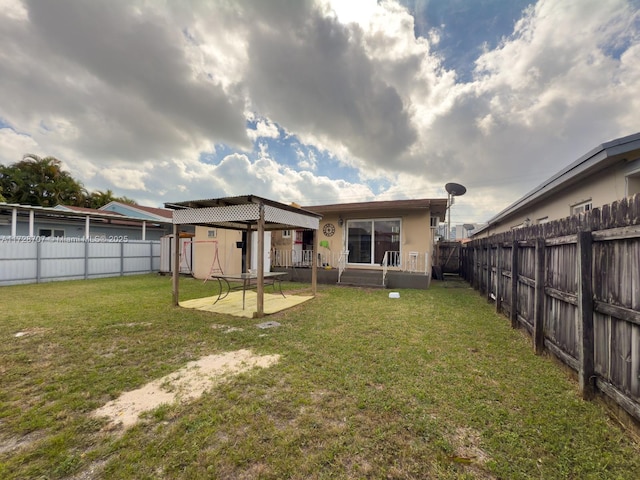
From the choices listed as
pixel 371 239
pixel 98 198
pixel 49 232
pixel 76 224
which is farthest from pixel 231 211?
pixel 98 198

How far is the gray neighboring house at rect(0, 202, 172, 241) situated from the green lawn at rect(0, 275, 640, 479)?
10.9 m

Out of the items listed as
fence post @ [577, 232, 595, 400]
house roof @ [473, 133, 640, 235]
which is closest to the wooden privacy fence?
fence post @ [577, 232, 595, 400]

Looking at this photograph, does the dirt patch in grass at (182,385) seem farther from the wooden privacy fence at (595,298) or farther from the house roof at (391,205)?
the house roof at (391,205)

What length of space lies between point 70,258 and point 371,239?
1262 centimetres

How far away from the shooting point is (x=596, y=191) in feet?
16.3

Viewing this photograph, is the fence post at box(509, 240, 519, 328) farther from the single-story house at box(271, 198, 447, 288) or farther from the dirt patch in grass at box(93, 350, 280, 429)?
the single-story house at box(271, 198, 447, 288)

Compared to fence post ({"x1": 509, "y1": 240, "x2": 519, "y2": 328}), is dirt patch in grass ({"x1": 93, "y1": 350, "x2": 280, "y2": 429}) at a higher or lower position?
lower

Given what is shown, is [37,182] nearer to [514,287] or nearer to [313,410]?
[313,410]

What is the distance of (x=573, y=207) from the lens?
589cm

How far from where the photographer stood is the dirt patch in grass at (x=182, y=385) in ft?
7.24

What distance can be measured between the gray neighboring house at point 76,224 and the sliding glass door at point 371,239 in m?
10.1

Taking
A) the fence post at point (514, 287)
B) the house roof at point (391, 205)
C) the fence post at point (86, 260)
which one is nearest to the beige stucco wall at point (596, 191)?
the fence post at point (514, 287)

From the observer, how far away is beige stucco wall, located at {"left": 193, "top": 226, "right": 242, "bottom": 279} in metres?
11.3

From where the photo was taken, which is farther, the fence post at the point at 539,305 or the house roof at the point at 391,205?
the house roof at the point at 391,205
